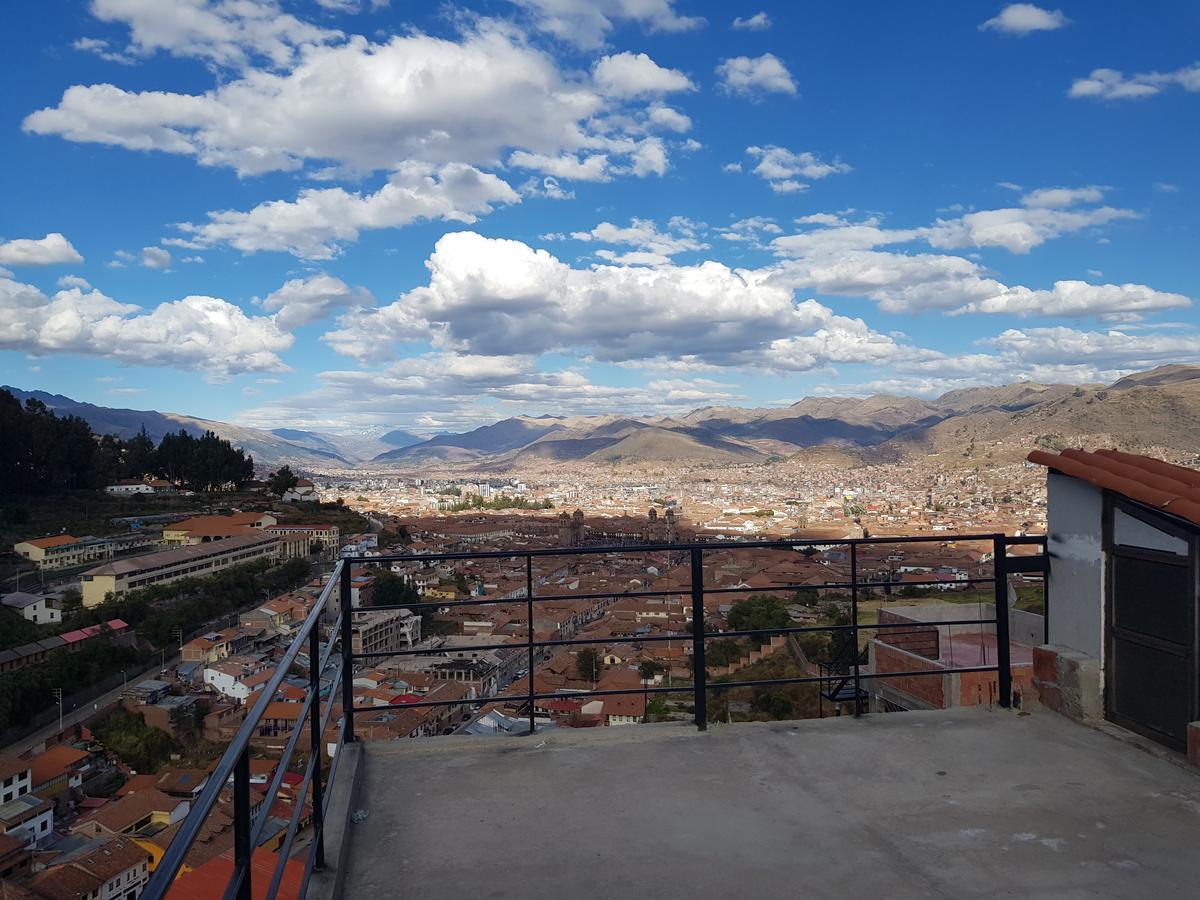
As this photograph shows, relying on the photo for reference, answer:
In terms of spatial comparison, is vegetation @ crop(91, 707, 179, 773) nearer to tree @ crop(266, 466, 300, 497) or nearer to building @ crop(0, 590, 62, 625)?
building @ crop(0, 590, 62, 625)

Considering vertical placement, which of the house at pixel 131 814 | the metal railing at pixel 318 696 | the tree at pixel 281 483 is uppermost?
the metal railing at pixel 318 696

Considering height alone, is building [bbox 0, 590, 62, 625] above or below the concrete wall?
below

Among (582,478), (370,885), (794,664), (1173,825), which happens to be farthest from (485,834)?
(582,478)

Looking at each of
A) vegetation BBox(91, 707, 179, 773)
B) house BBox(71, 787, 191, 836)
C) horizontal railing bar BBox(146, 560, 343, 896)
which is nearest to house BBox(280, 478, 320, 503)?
vegetation BBox(91, 707, 179, 773)

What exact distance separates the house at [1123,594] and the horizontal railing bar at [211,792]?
3.45 m

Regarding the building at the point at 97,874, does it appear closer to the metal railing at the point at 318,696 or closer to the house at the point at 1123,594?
the metal railing at the point at 318,696

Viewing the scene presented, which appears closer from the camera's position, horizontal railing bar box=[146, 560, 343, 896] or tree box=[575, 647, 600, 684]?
horizontal railing bar box=[146, 560, 343, 896]

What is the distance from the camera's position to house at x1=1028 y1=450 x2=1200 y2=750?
327 cm

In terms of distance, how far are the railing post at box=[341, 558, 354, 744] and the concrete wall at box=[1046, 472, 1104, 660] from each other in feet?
11.6

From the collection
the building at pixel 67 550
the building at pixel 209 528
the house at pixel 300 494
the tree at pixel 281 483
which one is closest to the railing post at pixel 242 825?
the building at pixel 67 550

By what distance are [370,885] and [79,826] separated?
18100 millimetres

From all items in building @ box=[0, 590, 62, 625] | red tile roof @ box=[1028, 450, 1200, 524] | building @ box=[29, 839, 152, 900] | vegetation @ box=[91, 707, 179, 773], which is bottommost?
vegetation @ box=[91, 707, 179, 773]

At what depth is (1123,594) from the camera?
11.8 feet

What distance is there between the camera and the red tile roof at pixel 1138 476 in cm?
327
